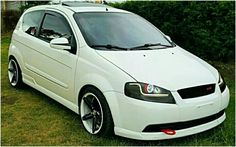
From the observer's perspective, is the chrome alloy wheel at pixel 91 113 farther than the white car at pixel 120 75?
Yes

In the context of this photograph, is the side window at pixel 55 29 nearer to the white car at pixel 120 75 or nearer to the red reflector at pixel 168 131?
the white car at pixel 120 75

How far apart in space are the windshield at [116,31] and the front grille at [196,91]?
102 cm

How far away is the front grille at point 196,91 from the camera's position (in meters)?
3.75

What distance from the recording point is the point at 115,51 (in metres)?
4.30

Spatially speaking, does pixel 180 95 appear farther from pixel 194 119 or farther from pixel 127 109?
pixel 127 109

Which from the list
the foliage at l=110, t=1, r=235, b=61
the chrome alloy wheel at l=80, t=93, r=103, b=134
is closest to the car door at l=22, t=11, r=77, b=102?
the chrome alloy wheel at l=80, t=93, r=103, b=134

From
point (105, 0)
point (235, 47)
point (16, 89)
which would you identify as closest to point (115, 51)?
point (16, 89)

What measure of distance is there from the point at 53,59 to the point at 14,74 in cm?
171

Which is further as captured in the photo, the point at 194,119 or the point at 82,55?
the point at 82,55

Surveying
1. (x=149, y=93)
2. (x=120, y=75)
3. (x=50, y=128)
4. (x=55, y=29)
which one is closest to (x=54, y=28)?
(x=55, y=29)

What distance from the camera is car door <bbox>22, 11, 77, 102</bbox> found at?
460cm

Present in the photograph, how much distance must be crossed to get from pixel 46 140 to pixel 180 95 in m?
1.68

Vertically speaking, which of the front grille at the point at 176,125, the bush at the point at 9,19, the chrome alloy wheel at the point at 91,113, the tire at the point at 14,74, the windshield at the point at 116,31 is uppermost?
the windshield at the point at 116,31

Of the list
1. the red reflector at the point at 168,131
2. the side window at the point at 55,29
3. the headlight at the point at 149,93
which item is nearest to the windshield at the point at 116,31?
the side window at the point at 55,29
